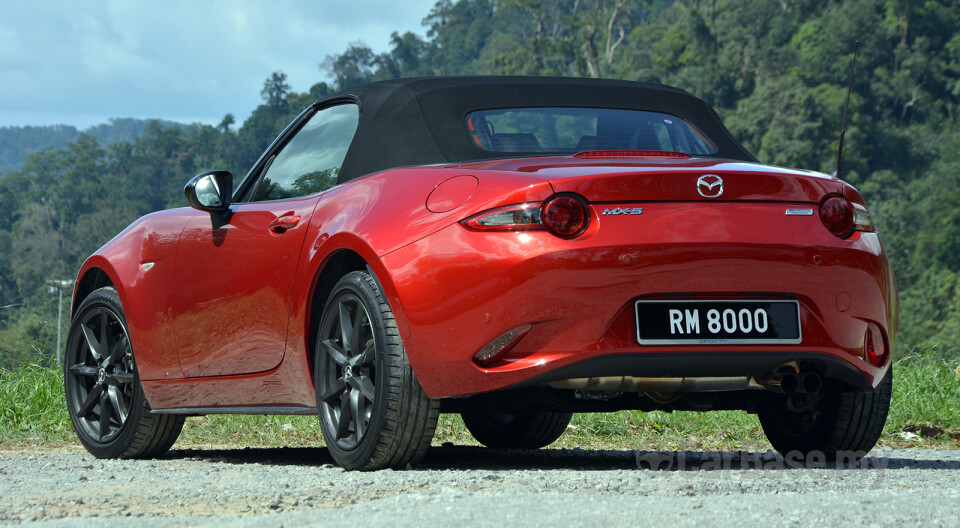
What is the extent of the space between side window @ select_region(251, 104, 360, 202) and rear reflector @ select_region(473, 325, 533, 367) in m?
1.22

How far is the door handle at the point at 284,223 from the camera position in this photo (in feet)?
16.2

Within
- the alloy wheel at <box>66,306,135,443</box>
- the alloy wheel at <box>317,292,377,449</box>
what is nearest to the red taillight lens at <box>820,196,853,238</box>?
the alloy wheel at <box>317,292,377,449</box>

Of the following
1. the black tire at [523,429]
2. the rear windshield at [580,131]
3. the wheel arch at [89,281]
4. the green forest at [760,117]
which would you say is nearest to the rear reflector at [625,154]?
the rear windshield at [580,131]

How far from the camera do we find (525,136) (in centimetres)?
487

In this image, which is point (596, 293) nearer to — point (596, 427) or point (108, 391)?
point (108, 391)

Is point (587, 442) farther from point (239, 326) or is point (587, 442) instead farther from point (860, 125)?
point (860, 125)

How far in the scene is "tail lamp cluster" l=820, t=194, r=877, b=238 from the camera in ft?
14.2

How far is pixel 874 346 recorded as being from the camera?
444 centimetres

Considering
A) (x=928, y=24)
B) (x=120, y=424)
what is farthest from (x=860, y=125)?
(x=120, y=424)

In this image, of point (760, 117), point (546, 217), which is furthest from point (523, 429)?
point (760, 117)

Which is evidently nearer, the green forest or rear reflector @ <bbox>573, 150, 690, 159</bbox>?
rear reflector @ <bbox>573, 150, 690, 159</bbox>

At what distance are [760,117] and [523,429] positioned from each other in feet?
250

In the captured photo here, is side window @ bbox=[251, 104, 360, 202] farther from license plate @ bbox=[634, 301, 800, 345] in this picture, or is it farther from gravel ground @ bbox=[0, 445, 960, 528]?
license plate @ bbox=[634, 301, 800, 345]

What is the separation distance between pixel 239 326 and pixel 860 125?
86924mm
